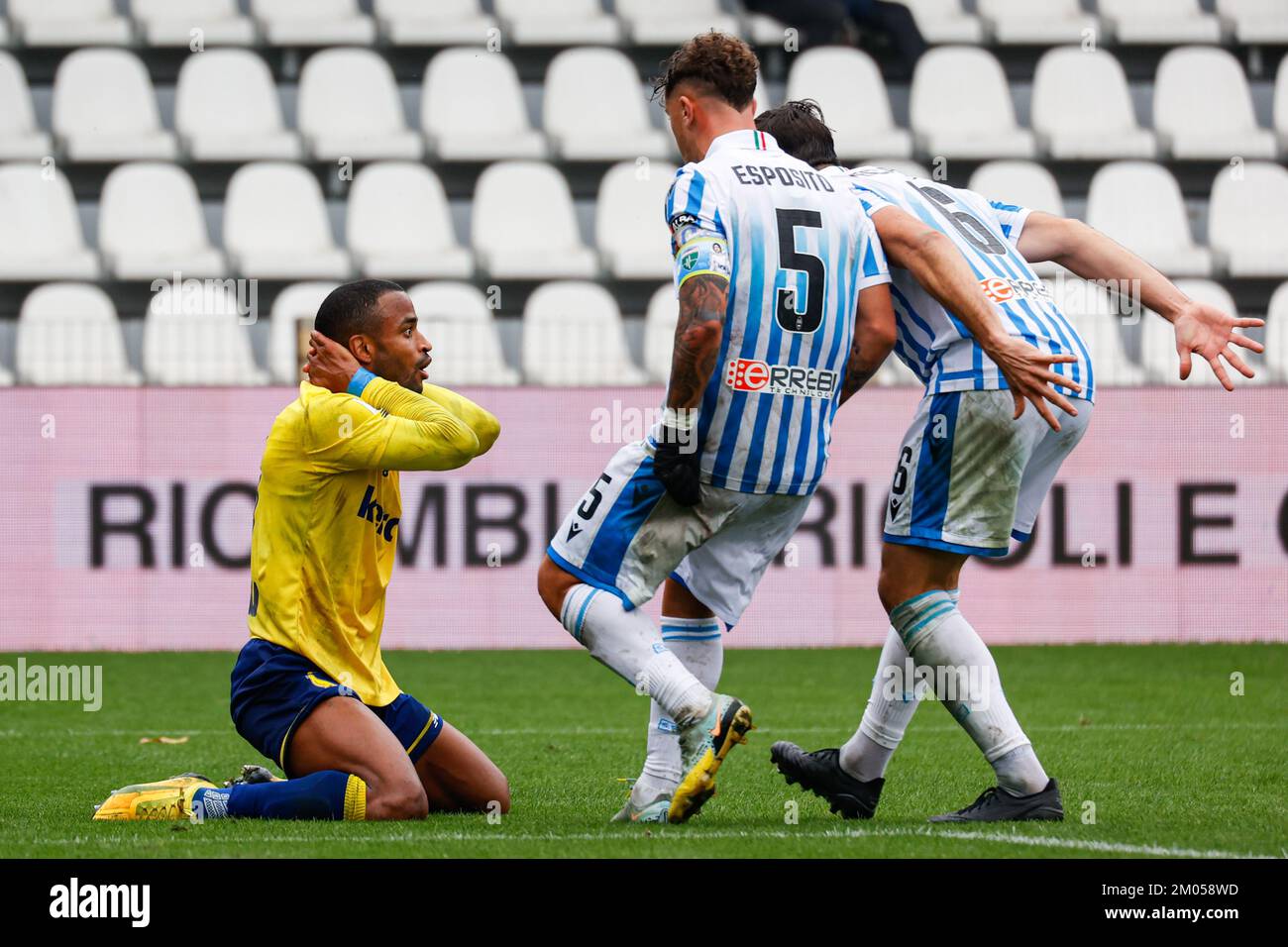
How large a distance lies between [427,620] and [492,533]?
74 centimetres

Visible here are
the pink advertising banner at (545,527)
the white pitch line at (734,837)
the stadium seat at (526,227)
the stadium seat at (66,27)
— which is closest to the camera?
the white pitch line at (734,837)

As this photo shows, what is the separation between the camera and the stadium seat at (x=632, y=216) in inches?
552

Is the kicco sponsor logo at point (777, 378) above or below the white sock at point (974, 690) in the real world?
above

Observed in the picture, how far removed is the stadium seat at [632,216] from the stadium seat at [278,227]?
2.06 meters

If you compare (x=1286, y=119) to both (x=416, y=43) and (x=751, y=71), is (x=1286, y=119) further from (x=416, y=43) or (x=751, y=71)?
(x=751, y=71)

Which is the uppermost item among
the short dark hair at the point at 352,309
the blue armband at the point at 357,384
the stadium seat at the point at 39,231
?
the stadium seat at the point at 39,231

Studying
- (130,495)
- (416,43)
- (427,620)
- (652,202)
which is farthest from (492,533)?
(416,43)

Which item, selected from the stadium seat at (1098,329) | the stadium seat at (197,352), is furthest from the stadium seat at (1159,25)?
the stadium seat at (197,352)

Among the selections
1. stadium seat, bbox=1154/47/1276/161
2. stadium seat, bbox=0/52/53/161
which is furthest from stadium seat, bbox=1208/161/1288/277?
stadium seat, bbox=0/52/53/161

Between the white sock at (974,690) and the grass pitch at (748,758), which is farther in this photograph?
the white sock at (974,690)

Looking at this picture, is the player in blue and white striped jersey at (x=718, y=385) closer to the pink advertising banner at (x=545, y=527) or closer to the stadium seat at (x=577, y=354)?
the pink advertising banner at (x=545, y=527)

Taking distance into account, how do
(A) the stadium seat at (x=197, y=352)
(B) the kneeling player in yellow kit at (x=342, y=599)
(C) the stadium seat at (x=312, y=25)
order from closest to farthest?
1. (B) the kneeling player in yellow kit at (x=342, y=599)
2. (A) the stadium seat at (x=197, y=352)
3. (C) the stadium seat at (x=312, y=25)

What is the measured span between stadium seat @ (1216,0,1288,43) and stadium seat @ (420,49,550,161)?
6206 mm

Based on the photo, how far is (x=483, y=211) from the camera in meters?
14.1
